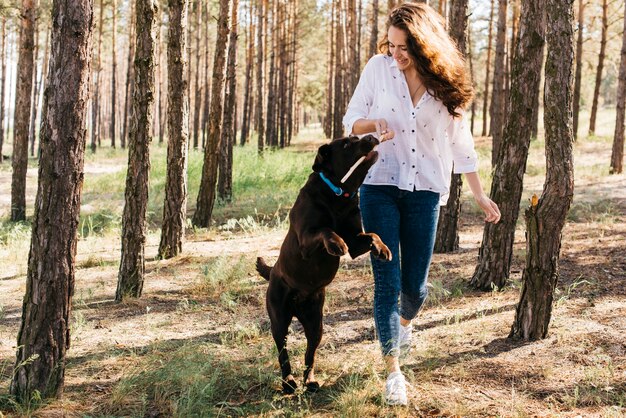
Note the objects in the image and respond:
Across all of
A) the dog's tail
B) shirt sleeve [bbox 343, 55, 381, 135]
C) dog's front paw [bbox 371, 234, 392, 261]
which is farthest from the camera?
the dog's tail

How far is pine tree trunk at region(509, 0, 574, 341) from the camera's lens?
17.0 ft

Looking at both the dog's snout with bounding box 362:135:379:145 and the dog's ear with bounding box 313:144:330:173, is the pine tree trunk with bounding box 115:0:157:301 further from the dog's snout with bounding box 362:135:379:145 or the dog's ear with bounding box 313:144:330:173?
the dog's snout with bounding box 362:135:379:145

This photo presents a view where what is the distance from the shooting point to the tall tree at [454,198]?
872cm

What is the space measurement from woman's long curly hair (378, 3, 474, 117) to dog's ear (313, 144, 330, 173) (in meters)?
0.82

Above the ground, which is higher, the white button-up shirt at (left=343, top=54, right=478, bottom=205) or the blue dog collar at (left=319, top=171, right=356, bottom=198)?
the white button-up shirt at (left=343, top=54, right=478, bottom=205)

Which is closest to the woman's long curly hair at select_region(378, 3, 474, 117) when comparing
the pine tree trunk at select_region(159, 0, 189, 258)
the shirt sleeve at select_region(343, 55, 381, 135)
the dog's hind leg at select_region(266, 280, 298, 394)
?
the shirt sleeve at select_region(343, 55, 381, 135)

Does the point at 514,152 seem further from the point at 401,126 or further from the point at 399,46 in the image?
the point at 399,46

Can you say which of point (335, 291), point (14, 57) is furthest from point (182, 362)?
point (14, 57)

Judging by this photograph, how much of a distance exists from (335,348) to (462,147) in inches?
85.5

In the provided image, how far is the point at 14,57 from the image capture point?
4731 cm

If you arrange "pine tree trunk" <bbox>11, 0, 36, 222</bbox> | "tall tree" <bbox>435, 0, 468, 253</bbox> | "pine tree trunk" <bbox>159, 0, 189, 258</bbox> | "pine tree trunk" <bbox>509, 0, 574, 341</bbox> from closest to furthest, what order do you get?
"pine tree trunk" <bbox>509, 0, 574, 341</bbox>
"tall tree" <bbox>435, 0, 468, 253</bbox>
"pine tree trunk" <bbox>159, 0, 189, 258</bbox>
"pine tree trunk" <bbox>11, 0, 36, 222</bbox>

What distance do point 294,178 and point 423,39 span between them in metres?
13.1

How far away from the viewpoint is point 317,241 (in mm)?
3768

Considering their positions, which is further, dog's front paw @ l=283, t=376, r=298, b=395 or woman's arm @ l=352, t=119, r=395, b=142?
dog's front paw @ l=283, t=376, r=298, b=395
